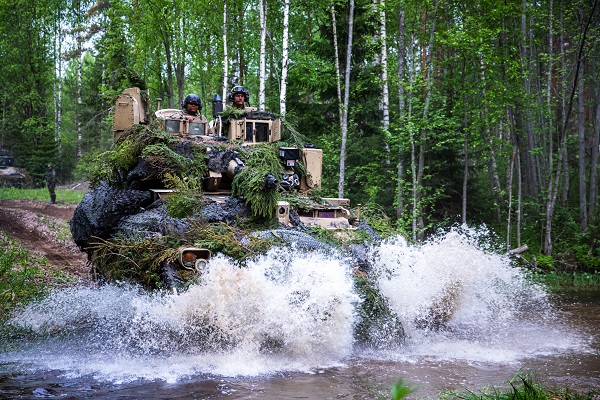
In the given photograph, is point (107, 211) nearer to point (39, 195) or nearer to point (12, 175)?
point (39, 195)

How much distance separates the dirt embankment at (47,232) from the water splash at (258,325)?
436 cm

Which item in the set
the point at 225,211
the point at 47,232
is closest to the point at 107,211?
the point at 225,211

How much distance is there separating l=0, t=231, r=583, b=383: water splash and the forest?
4150 mm

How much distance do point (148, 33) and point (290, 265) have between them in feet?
58.7

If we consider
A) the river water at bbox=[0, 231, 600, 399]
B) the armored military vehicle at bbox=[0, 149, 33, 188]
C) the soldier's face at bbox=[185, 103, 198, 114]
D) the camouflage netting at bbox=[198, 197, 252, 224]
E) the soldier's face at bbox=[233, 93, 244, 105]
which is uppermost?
the soldier's face at bbox=[233, 93, 244, 105]

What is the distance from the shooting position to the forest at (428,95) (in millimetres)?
16812

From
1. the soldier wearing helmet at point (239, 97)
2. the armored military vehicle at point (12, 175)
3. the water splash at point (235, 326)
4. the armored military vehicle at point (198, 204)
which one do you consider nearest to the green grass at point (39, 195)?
the armored military vehicle at point (12, 175)

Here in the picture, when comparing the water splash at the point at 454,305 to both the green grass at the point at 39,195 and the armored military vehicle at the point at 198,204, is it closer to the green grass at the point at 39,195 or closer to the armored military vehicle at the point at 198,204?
the armored military vehicle at the point at 198,204

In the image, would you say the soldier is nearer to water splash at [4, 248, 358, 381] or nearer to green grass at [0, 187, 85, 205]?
water splash at [4, 248, 358, 381]

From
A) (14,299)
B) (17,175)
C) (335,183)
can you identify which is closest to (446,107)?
(335,183)

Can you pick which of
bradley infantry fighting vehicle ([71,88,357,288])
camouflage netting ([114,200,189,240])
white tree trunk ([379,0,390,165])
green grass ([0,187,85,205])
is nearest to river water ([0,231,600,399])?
bradley infantry fighting vehicle ([71,88,357,288])

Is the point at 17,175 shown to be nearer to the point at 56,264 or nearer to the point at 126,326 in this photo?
the point at 56,264

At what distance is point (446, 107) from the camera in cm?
1803

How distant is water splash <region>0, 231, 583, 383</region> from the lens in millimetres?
7383
